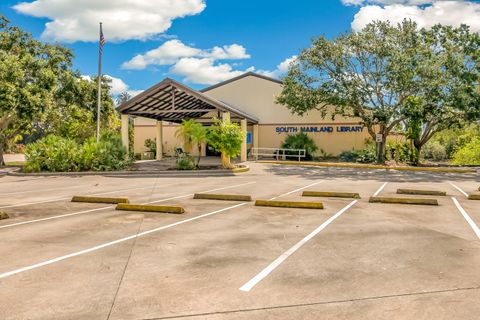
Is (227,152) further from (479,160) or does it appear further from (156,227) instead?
(479,160)

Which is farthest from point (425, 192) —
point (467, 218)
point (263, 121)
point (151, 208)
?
point (263, 121)

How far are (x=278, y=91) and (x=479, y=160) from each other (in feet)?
59.0

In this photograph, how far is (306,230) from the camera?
7.45m

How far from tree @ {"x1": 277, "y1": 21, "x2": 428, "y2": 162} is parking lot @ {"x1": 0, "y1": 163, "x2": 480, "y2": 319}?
17.4 meters

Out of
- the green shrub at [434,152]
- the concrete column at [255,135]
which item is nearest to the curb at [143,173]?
the concrete column at [255,135]

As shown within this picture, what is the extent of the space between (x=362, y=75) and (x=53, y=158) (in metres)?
21.3

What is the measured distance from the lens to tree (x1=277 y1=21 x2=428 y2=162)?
26.0 meters

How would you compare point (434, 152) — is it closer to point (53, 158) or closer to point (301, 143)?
point (301, 143)

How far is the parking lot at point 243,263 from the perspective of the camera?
13.0 feet

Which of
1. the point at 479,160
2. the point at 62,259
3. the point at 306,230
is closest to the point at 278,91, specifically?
the point at 479,160

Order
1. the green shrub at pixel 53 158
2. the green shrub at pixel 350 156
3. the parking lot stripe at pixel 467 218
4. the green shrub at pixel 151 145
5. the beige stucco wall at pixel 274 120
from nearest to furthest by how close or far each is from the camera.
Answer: the parking lot stripe at pixel 467 218 < the green shrub at pixel 53 158 < the green shrub at pixel 350 156 < the beige stucco wall at pixel 274 120 < the green shrub at pixel 151 145

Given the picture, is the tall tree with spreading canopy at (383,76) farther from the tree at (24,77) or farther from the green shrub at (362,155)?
the tree at (24,77)

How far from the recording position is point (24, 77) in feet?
84.3

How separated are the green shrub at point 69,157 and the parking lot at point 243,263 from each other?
40.1 feet
